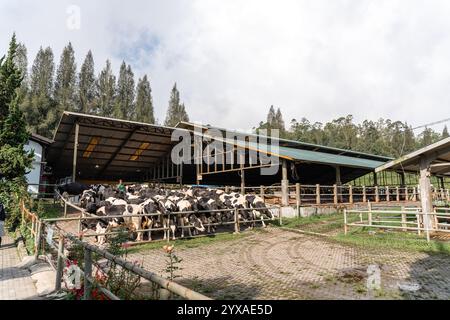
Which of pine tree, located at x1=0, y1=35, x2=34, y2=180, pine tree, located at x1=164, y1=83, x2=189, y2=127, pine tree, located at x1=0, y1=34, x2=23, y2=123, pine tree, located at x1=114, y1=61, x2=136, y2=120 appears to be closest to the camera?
pine tree, located at x1=0, y1=35, x2=34, y2=180

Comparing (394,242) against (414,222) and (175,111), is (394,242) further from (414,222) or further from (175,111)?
(175,111)

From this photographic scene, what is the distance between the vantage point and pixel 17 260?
7.21 m

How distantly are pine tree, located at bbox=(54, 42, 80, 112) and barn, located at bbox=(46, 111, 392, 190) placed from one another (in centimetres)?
2713

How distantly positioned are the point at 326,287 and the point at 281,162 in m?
11.7

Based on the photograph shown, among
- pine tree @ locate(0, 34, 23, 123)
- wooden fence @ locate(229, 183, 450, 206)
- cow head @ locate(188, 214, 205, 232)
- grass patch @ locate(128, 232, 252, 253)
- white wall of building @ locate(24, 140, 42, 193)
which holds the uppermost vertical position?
pine tree @ locate(0, 34, 23, 123)

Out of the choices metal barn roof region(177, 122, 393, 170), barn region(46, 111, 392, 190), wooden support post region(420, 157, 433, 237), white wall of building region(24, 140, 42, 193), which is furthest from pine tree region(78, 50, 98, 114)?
wooden support post region(420, 157, 433, 237)

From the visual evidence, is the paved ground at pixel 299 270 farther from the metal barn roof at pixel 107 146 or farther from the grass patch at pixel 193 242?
the metal barn roof at pixel 107 146

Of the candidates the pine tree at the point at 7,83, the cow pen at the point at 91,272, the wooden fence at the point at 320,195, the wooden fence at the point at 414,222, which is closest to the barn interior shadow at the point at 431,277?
the wooden fence at the point at 414,222

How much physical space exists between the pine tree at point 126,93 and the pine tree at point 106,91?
5.12ft

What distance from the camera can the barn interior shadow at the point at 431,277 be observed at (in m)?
4.75

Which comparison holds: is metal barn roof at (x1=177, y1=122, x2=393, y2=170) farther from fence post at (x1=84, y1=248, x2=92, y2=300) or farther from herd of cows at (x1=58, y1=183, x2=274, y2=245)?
fence post at (x1=84, y1=248, x2=92, y2=300)

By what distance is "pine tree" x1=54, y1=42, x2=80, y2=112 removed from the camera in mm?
53000

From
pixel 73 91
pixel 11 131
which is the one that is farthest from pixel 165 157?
pixel 73 91
